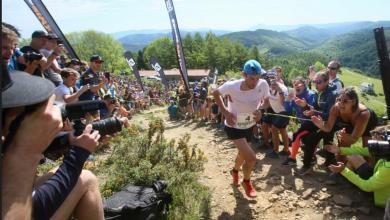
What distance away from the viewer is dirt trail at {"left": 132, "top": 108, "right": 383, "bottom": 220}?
16.4 feet

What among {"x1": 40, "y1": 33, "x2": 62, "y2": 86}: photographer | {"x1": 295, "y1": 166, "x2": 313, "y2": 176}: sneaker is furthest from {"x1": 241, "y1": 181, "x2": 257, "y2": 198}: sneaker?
{"x1": 40, "y1": 33, "x2": 62, "y2": 86}: photographer

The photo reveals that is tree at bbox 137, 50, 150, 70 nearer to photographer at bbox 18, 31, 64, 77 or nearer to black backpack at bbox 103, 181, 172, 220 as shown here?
photographer at bbox 18, 31, 64, 77

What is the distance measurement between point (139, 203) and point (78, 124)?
1625 mm

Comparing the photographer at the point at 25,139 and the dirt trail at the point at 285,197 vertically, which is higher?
the photographer at the point at 25,139

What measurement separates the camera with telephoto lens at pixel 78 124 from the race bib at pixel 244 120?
9.65 feet

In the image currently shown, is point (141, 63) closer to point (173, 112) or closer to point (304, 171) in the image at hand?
point (173, 112)

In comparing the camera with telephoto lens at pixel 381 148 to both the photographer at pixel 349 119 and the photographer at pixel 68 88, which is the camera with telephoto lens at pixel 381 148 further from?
the photographer at pixel 68 88

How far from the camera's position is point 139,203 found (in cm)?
375

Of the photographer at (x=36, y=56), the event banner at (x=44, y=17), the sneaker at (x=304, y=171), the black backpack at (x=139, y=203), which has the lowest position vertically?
the sneaker at (x=304, y=171)

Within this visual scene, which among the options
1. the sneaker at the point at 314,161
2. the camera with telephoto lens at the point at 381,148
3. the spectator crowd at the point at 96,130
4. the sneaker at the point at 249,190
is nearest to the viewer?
the spectator crowd at the point at 96,130

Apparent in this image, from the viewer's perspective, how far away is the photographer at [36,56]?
4.98 metres

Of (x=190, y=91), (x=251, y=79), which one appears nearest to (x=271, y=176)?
(x=251, y=79)

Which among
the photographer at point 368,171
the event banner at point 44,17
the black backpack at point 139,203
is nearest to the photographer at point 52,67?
the black backpack at point 139,203

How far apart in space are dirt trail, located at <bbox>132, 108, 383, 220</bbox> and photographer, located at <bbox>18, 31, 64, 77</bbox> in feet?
10.8
